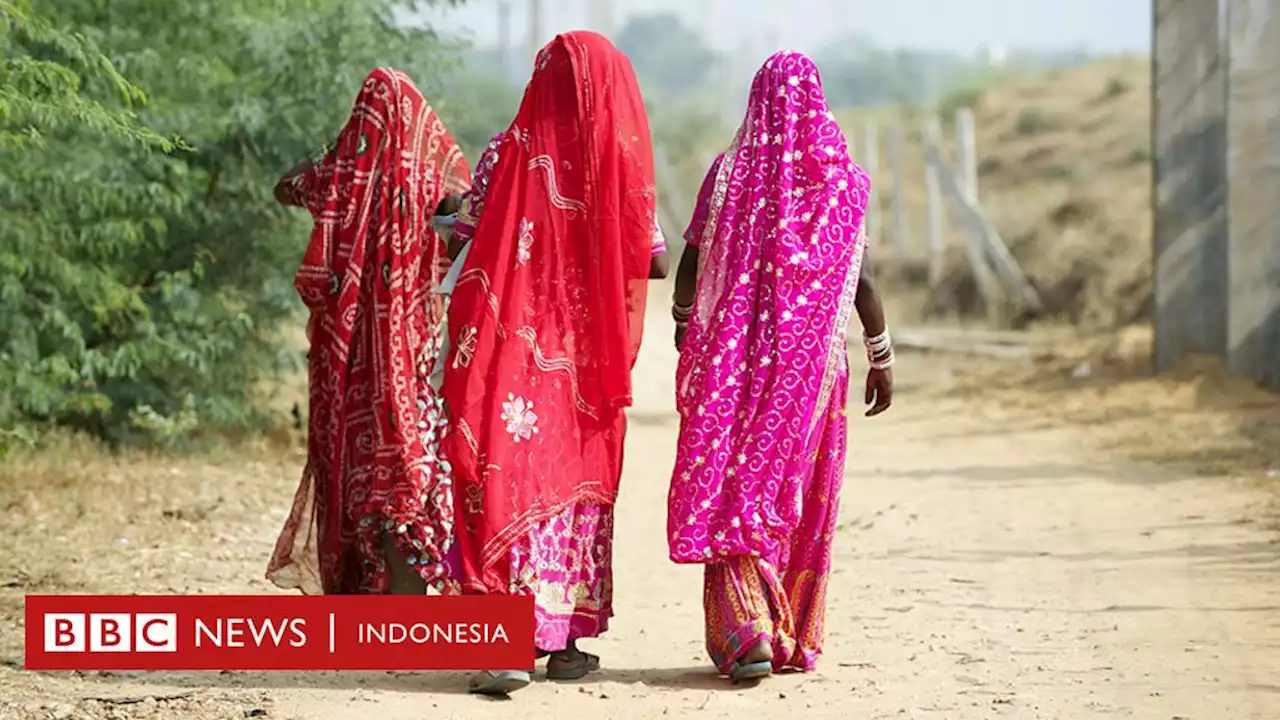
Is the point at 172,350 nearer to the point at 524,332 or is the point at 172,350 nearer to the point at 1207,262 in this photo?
the point at 524,332

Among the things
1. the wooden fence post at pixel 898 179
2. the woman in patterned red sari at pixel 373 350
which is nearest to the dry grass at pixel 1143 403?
the woman in patterned red sari at pixel 373 350

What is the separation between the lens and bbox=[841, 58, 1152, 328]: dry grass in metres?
19.0

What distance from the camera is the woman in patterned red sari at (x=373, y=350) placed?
6.28 metres

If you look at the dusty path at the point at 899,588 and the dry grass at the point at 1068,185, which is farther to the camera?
the dry grass at the point at 1068,185

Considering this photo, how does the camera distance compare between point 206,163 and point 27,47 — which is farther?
point 206,163

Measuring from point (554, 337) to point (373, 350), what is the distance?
28.1 inches

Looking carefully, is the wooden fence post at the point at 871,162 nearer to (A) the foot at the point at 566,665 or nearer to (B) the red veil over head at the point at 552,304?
(B) the red veil over head at the point at 552,304

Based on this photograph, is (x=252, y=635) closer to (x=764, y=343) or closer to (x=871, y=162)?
(x=764, y=343)

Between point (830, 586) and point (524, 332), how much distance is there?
2.37m

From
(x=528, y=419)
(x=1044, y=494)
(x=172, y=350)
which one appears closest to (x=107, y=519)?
(x=172, y=350)

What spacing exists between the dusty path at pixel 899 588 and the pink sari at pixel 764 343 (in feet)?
1.25

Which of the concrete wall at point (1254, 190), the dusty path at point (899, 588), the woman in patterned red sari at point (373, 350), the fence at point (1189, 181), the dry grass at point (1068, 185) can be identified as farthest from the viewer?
the dry grass at point (1068, 185)

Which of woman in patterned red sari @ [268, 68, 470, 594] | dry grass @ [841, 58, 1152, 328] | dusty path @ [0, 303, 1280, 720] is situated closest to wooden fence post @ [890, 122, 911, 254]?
dry grass @ [841, 58, 1152, 328]

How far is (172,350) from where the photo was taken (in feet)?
34.3
